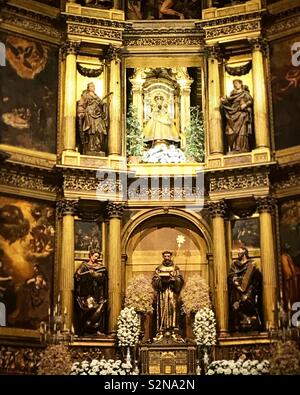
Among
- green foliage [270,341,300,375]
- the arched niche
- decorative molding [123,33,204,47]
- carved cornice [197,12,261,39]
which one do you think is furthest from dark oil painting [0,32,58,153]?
green foliage [270,341,300,375]

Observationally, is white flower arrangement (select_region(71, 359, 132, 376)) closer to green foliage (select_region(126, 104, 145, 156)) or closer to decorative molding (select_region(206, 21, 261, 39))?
green foliage (select_region(126, 104, 145, 156))

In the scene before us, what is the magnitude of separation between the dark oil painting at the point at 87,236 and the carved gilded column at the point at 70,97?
235 cm

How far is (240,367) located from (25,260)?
681 cm

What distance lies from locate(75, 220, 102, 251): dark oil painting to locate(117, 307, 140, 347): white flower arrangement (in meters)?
2.37

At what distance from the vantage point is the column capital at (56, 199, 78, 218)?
2388cm

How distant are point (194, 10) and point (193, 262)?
8.54 meters

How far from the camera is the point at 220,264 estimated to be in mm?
23625

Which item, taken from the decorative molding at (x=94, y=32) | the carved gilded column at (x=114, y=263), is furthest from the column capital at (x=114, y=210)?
the decorative molding at (x=94, y=32)

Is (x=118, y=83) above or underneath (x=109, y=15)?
underneath

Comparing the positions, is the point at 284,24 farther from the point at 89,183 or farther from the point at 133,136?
the point at 89,183

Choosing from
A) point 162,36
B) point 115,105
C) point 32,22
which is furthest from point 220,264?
point 32,22
